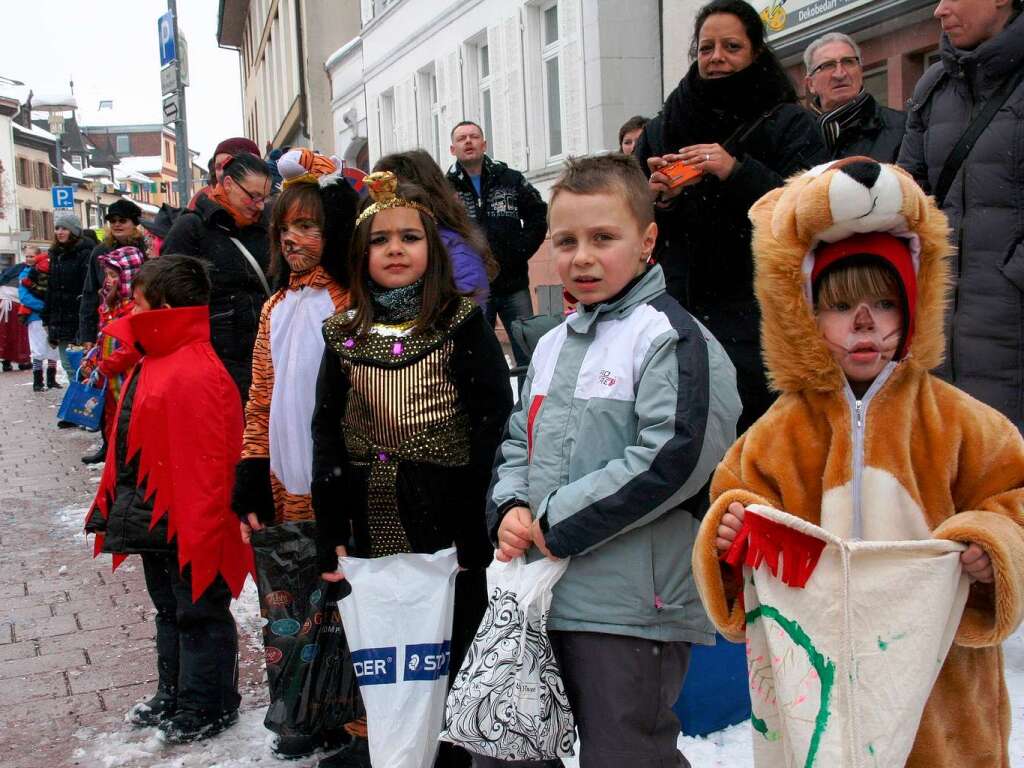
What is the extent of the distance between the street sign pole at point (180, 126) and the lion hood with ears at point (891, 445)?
1113cm

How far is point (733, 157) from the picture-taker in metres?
3.29

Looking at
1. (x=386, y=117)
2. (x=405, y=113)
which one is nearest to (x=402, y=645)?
(x=405, y=113)

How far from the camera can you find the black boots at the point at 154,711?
3.78 m

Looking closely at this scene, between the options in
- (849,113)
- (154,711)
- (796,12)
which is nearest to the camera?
(154,711)

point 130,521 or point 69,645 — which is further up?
point 130,521

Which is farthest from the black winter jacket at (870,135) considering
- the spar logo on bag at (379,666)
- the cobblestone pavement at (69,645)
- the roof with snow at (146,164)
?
the roof with snow at (146,164)

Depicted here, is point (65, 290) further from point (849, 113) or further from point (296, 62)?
point (296, 62)

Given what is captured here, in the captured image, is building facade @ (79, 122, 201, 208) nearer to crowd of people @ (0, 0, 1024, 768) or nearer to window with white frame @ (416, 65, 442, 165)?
window with white frame @ (416, 65, 442, 165)

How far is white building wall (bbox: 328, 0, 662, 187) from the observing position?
35.7 feet

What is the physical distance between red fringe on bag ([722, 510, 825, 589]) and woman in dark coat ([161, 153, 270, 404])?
2.77m

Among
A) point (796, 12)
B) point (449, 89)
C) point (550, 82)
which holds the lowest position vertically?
point (796, 12)

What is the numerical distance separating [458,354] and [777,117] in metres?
1.35

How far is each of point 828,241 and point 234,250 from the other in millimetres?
2950

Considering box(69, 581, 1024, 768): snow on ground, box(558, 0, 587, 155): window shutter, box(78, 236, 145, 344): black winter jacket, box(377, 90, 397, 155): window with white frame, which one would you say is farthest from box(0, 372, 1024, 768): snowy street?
box(377, 90, 397, 155): window with white frame
